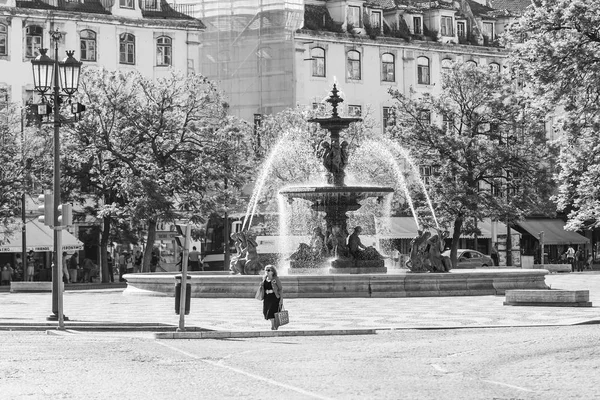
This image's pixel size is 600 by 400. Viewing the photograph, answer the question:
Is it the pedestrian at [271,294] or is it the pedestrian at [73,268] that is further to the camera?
the pedestrian at [73,268]

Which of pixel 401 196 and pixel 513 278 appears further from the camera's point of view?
pixel 401 196

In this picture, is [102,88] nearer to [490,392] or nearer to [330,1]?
[330,1]

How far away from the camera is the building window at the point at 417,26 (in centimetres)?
8300

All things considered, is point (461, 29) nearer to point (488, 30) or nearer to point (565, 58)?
point (488, 30)

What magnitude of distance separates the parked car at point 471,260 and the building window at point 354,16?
15375 mm

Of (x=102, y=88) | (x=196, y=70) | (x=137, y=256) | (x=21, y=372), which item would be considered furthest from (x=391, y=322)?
(x=196, y=70)

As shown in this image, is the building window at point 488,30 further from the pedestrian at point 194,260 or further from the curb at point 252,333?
the curb at point 252,333

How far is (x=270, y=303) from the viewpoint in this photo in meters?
26.1

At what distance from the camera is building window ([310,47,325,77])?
78312mm

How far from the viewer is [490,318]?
93.8 ft

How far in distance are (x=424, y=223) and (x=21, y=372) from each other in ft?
154

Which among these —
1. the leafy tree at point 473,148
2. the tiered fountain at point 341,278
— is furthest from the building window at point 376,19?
the tiered fountain at point 341,278

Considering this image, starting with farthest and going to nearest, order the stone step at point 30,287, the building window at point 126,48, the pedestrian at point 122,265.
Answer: the building window at point 126,48 < the pedestrian at point 122,265 < the stone step at point 30,287

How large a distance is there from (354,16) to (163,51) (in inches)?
454
